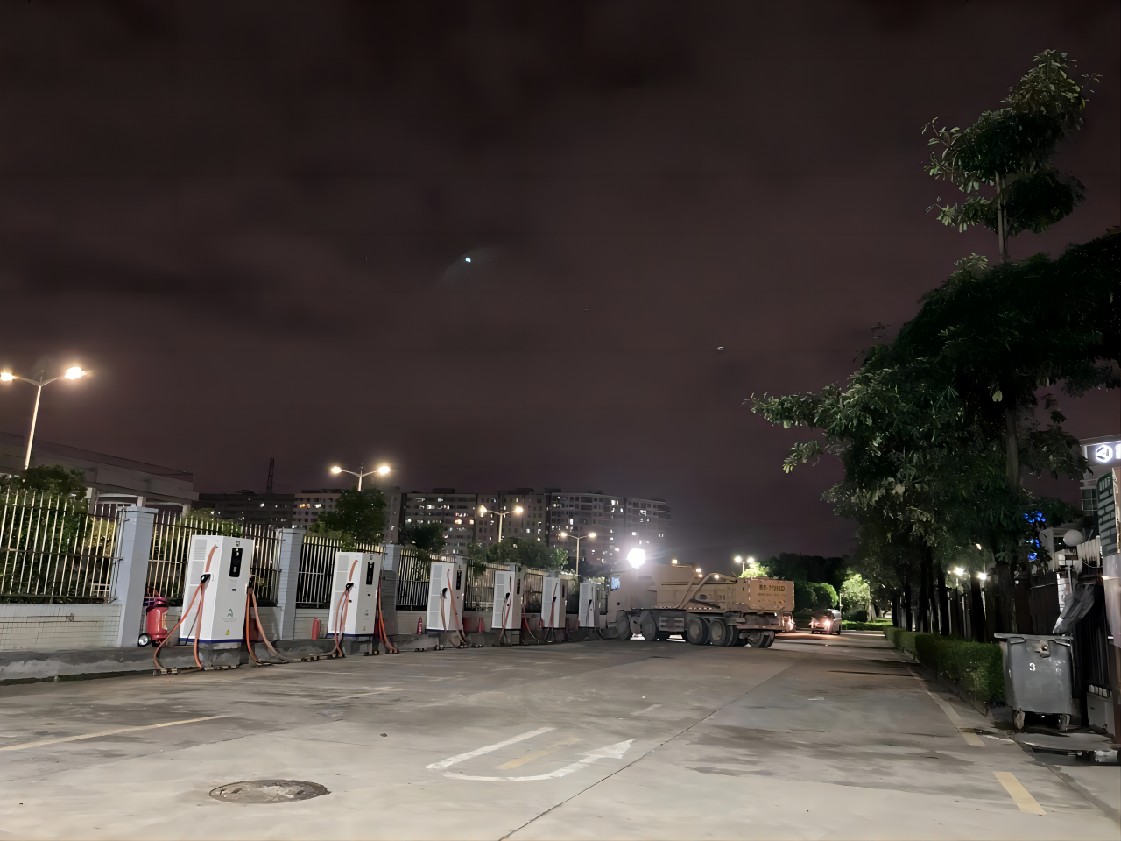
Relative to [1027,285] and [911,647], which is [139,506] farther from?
[911,647]

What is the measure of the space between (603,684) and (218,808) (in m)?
11.2

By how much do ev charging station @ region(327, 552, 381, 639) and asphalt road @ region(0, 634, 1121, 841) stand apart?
6.95 m

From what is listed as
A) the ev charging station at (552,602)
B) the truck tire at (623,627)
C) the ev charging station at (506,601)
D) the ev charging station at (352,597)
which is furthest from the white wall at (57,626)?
the truck tire at (623,627)

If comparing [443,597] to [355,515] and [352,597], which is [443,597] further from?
[355,515]

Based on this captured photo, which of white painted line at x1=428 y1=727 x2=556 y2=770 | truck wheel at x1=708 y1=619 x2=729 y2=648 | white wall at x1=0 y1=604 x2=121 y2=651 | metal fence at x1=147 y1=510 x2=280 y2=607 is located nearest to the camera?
white painted line at x1=428 y1=727 x2=556 y2=770

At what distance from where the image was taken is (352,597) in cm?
2250

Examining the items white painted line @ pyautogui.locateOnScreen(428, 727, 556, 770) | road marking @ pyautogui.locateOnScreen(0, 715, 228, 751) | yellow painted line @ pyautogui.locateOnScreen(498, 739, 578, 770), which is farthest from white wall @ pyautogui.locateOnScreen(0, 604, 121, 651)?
yellow painted line @ pyautogui.locateOnScreen(498, 739, 578, 770)

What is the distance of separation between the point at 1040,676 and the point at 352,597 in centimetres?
1612

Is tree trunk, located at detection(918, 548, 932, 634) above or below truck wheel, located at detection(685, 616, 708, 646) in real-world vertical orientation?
above

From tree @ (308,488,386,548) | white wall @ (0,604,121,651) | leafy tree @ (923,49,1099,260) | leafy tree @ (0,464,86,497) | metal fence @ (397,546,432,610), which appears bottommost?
white wall @ (0,604,121,651)

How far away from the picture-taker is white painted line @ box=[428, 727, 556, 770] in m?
7.89

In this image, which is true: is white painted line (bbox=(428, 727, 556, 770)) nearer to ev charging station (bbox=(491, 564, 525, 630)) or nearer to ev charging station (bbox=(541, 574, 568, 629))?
ev charging station (bbox=(491, 564, 525, 630))

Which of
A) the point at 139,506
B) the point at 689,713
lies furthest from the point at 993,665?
the point at 139,506

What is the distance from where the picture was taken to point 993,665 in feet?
42.8
